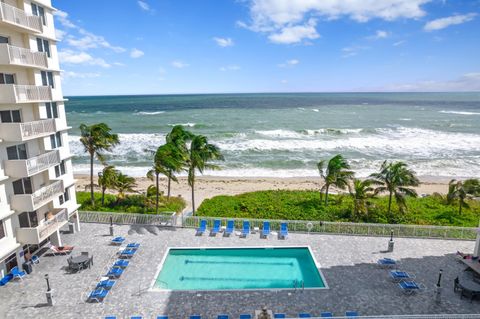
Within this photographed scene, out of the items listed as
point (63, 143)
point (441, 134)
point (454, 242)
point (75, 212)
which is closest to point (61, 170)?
point (63, 143)

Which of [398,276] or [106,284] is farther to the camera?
[398,276]

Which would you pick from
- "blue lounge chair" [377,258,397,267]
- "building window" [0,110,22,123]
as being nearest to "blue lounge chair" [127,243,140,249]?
"building window" [0,110,22,123]

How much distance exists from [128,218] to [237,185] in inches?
712

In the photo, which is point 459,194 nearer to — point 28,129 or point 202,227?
point 202,227

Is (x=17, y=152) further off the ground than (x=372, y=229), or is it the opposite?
(x=17, y=152)

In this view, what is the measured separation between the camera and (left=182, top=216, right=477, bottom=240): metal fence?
70.1 ft

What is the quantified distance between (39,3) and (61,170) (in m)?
10.00

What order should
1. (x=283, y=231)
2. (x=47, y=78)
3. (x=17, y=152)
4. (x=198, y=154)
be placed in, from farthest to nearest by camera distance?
(x=198, y=154) → (x=283, y=231) → (x=47, y=78) → (x=17, y=152)

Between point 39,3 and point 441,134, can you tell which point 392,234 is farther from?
point 441,134

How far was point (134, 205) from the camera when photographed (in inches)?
1110

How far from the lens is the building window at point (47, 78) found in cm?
1858

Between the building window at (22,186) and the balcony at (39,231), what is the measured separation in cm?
199

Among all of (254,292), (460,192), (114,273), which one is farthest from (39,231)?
(460,192)

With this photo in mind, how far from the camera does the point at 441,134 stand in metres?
71.3
